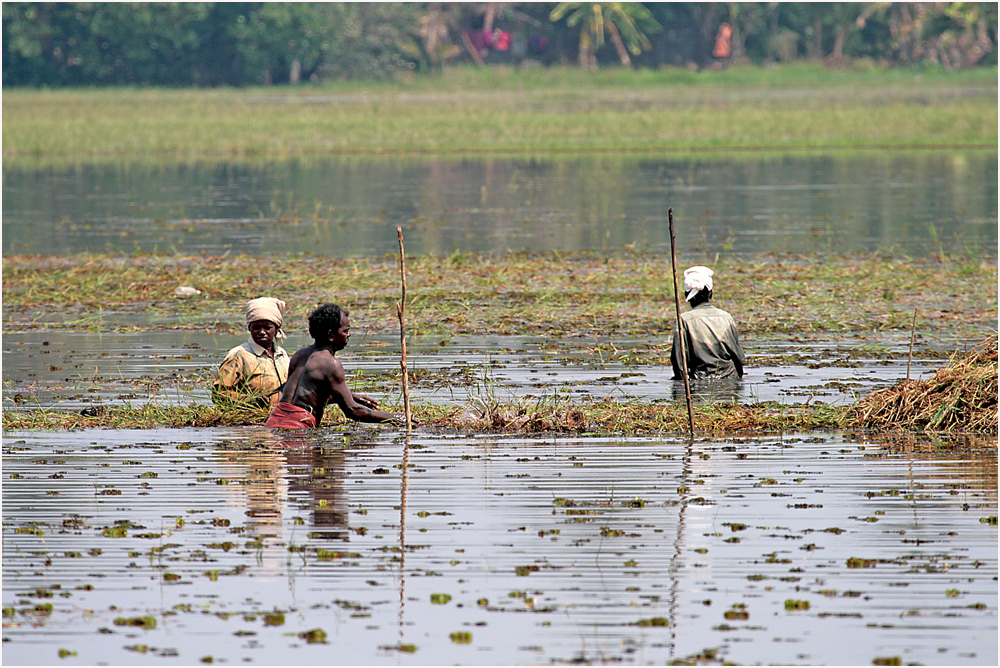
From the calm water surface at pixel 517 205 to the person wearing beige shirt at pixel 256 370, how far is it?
1128 cm

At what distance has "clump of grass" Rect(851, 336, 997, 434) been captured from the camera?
1001cm

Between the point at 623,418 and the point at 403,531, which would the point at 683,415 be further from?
the point at 403,531

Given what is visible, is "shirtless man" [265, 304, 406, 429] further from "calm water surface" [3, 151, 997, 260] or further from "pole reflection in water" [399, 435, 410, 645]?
"calm water surface" [3, 151, 997, 260]

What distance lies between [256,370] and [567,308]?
6252mm

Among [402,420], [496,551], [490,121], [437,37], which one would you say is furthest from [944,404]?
[437,37]

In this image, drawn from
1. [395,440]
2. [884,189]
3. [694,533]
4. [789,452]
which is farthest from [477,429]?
[884,189]

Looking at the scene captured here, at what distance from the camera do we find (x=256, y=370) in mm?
10648

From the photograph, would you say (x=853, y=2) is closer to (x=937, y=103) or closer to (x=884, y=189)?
(x=937, y=103)

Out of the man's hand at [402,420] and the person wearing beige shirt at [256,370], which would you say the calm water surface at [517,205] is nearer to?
the person wearing beige shirt at [256,370]

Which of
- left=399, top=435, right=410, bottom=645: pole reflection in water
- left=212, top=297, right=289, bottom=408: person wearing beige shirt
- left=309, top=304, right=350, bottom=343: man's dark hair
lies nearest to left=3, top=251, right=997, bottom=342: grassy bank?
left=212, top=297, right=289, bottom=408: person wearing beige shirt

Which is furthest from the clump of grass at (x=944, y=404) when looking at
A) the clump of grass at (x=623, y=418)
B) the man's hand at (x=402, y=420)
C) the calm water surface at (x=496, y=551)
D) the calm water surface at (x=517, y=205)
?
the calm water surface at (x=517, y=205)

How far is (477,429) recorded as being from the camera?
33.9ft

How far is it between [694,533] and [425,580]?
1452 mm

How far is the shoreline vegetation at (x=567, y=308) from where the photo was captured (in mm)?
10281
